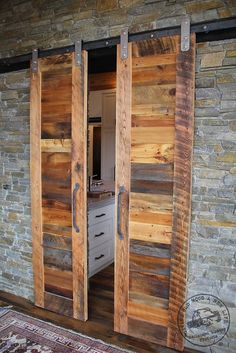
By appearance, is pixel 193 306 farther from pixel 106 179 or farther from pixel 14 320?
pixel 106 179

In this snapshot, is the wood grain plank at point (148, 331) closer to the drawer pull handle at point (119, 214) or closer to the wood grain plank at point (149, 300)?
the wood grain plank at point (149, 300)

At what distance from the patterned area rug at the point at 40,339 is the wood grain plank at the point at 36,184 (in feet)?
1.08

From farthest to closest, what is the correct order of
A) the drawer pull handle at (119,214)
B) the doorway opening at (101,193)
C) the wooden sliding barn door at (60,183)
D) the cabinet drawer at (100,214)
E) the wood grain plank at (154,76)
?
the cabinet drawer at (100,214)
the doorway opening at (101,193)
the wooden sliding barn door at (60,183)
the drawer pull handle at (119,214)
the wood grain plank at (154,76)

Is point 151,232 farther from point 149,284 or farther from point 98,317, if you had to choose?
point 98,317

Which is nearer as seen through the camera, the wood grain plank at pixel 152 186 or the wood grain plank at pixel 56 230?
the wood grain plank at pixel 152 186

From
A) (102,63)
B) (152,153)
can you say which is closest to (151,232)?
(152,153)

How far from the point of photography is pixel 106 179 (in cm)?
525

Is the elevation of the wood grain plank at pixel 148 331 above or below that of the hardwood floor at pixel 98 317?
above

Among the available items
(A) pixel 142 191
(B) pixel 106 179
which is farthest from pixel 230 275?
(B) pixel 106 179

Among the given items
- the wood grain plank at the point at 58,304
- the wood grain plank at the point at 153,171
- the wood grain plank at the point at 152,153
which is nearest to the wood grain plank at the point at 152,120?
the wood grain plank at the point at 152,153

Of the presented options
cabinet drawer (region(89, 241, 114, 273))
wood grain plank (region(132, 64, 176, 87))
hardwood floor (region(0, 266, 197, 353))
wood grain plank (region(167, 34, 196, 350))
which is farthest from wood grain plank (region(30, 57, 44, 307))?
wood grain plank (region(167, 34, 196, 350))

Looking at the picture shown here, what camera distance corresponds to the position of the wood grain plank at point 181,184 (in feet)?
6.89

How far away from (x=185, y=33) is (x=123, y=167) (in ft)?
3.58

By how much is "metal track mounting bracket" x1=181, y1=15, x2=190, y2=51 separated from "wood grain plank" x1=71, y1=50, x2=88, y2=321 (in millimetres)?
836
